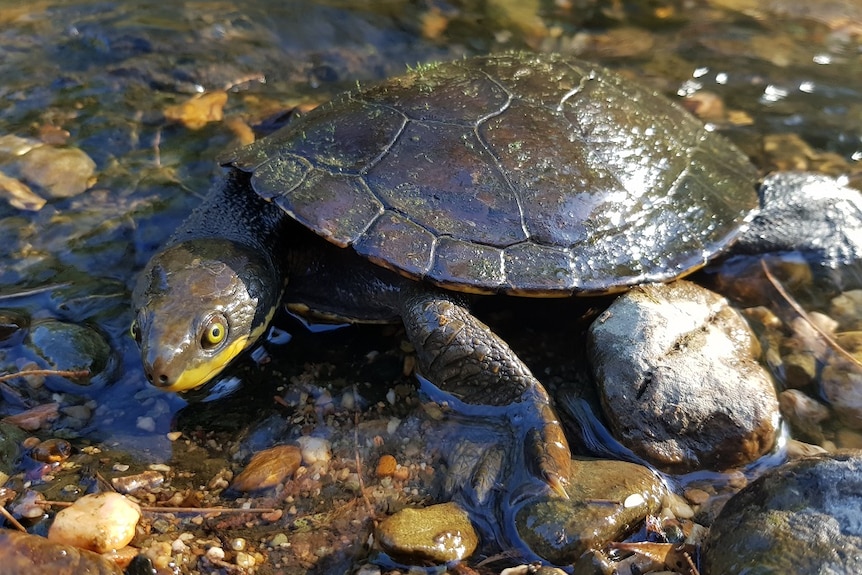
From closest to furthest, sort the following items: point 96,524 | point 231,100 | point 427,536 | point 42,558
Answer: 1. point 42,558
2. point 96,524
3. point 427,536
4. point 231,100

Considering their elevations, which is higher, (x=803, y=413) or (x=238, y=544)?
(x=803, y=413)

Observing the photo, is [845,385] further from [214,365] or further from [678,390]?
[214,365]

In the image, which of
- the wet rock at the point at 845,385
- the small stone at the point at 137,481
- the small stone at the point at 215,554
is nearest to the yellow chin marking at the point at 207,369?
the small stone at the point at 137,481

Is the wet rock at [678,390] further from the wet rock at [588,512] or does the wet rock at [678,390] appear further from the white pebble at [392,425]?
the white pebble at [392,425]

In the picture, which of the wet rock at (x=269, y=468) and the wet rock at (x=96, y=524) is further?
the wet rock at (x=269, y=468)

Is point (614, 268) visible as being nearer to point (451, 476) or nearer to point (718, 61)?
point (451, 476)

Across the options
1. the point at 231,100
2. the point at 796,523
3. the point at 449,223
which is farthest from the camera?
the point at 231,100

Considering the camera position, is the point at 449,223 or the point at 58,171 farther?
the point at 58,171

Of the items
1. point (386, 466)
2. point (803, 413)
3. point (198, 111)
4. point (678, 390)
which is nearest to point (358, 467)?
point (386, 466)
